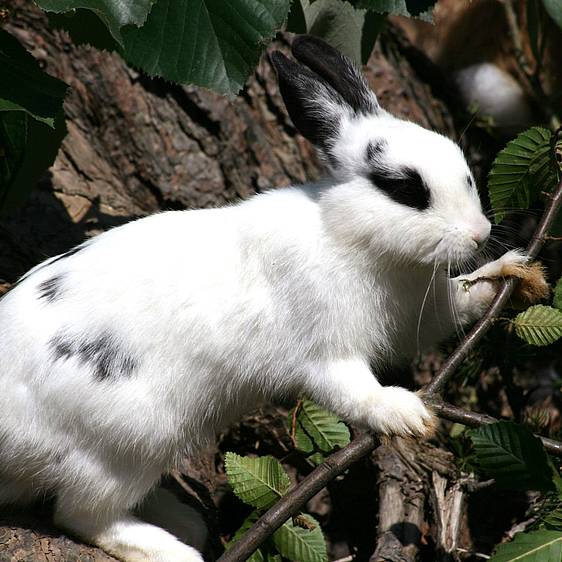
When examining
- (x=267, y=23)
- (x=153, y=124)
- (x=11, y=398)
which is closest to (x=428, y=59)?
(x=153, y=124)

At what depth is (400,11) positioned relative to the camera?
3002 mm

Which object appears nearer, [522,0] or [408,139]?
[408,139]

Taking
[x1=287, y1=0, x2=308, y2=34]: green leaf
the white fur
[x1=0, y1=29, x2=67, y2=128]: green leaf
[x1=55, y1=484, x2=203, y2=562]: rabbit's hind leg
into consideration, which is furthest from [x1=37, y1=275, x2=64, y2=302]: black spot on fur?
the white fur

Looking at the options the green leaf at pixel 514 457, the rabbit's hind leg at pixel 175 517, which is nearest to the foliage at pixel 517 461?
the green leaf at pixel 514 457

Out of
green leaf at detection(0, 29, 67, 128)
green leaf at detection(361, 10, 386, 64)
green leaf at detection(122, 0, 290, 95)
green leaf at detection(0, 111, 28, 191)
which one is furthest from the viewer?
green leaf at detection(361, 10, 386, 64)

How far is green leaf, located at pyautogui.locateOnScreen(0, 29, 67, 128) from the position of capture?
2.94 metres

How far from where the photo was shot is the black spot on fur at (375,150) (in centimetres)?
283

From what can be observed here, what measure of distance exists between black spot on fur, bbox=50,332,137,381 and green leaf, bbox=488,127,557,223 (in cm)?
143

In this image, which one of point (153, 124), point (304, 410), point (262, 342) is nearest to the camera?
point (262, 342)

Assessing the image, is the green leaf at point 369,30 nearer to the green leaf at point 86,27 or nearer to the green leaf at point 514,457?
the green leaf at point 86,27

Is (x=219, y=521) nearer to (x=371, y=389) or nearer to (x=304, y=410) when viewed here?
(x=304, y=410)

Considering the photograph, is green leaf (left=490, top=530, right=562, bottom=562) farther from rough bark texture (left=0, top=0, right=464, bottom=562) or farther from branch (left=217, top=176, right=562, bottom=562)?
rough bark texture (left=0, top=0, right=464, bottom=562)

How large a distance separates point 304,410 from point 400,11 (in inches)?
60.8

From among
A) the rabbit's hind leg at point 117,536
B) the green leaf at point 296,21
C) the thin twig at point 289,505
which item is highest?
the green leaf at point 296,21
